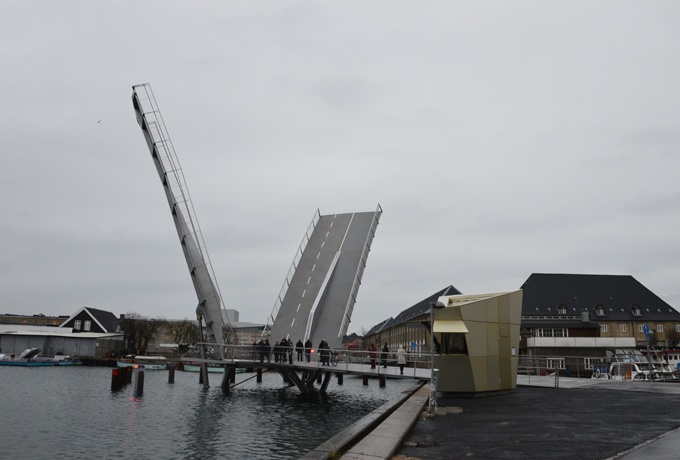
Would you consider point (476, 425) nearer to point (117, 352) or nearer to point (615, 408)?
point (615, 408)

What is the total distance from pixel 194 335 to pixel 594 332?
60497 mm

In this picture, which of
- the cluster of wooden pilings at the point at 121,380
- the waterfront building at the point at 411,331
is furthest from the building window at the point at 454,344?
the waterfront building at the point at 411,331

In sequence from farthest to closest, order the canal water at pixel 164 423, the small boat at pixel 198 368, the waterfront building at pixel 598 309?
the waterfront building at pixel 598 309, the small boat at pixel 198 368, the canal water at pixel 164 423

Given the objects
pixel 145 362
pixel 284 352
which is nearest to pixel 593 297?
pixel 284 352

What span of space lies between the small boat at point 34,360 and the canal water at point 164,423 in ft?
84.7

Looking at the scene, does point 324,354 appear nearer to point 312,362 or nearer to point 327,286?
point 312,362

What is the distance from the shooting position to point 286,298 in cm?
3291

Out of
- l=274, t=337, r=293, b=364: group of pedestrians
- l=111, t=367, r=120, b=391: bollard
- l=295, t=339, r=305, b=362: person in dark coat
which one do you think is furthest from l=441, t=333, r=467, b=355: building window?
l=111, t=367, r=120, b=391: bollard

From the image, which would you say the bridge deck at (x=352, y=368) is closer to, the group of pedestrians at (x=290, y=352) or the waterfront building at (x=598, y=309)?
the group of pedestrians at (x=290, y=352)

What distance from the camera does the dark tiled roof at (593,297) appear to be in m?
66.7

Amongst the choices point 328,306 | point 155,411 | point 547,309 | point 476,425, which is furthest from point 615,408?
point 547,309

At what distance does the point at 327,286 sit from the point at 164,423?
1486 cm

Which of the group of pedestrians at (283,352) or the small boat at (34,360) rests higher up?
the group of pedestrians at (283,352)

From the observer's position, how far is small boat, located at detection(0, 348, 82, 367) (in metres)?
54.5
